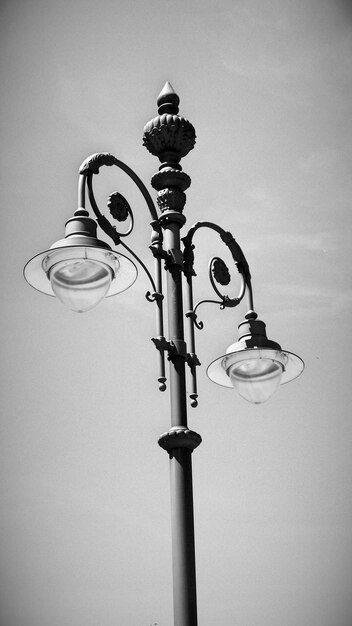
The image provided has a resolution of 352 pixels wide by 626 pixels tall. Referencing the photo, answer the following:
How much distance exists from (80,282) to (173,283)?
2.35 feet

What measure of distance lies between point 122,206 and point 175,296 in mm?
823

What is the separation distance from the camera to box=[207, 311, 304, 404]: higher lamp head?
19.8ft

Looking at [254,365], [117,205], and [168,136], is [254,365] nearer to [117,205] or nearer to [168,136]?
[117,205]

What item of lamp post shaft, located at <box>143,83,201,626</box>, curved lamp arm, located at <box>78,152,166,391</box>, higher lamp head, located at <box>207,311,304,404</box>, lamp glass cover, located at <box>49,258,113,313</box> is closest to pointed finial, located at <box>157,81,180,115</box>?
lamp post shaft, located at <box>143,83,201,626</box>

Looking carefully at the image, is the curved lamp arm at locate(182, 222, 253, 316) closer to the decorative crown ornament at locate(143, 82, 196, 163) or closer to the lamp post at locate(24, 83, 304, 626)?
the lamp post at locate(24, 83, 304, 626)

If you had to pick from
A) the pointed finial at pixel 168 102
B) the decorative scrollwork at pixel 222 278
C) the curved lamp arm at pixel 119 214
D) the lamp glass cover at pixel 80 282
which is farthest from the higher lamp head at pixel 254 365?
the pointed finial at pixel 168 102

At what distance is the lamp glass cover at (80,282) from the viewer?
5727 millimetres

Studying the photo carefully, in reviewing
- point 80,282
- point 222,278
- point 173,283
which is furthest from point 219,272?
point 80,282

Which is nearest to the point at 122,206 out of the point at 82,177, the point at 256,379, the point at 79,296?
the point at 82,177

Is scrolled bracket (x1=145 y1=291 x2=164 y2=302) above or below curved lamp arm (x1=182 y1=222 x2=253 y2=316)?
below

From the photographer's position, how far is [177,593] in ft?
15.9

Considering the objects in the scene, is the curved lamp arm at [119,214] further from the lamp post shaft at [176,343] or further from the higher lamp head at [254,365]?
the higher lamp head at [254,365]

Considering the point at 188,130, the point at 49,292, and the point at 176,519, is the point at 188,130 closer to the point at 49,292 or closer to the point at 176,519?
the point at 49,292

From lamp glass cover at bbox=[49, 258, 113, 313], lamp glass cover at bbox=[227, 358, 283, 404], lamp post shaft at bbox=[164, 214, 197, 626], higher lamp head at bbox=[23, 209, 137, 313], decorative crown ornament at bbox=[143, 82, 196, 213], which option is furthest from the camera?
decorative crown ornament at bbox=[143, 82, 196, 213]
